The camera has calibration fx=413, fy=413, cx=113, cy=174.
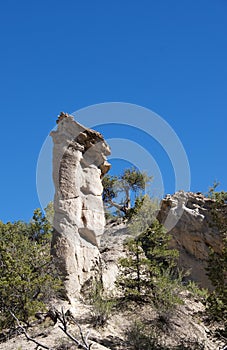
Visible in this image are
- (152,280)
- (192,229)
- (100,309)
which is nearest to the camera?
(100,309)

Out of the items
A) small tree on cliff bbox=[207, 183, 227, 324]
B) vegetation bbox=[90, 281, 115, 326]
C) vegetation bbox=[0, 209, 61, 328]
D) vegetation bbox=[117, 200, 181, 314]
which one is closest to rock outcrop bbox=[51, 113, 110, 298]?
vegetation bbox=[0, 209, 61, 328]

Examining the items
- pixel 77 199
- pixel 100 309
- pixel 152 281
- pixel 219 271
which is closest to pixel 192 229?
pixel 77 199

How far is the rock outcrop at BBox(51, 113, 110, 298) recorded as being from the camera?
14.7 m

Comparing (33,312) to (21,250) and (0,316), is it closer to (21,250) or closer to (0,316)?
(0,316)

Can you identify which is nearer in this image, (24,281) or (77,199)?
(24,281)

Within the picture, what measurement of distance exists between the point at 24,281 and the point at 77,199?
4943mm

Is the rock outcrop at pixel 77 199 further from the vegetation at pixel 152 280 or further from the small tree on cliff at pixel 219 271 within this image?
the small tree on cliff at pixel 219 271

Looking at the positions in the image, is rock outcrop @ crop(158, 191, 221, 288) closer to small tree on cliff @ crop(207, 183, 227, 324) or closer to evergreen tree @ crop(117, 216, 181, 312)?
evergreen tree @ crop(117, 216, 181, 312)

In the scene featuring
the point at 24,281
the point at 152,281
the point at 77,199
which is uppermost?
the point at 77,199

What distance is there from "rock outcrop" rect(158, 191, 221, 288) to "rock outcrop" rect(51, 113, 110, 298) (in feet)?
17.8

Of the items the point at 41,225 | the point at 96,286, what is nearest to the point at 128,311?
the point at 96,286

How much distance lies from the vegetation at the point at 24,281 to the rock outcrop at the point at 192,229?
8.71 metres

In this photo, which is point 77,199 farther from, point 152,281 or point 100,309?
point 100,309

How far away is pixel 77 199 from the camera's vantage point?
644 inches
